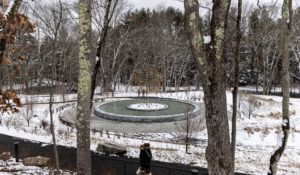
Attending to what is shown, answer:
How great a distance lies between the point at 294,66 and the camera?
5469 centimetres

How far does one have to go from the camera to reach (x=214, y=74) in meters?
4.39

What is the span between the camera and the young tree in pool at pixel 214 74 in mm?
4324

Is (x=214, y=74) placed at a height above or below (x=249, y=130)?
above

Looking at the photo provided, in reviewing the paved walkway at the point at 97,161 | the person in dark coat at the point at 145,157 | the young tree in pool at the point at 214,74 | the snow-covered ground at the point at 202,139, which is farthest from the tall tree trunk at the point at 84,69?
the snow-covered ground at the point at 202,139

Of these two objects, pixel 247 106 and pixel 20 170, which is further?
pixel 247 106

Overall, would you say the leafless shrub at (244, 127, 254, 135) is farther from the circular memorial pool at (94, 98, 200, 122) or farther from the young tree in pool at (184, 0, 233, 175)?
the young tree in pool at (184, 0, 233, 175)

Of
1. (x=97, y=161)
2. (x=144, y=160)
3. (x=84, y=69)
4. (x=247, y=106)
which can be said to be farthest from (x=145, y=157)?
(x=247, y=106)

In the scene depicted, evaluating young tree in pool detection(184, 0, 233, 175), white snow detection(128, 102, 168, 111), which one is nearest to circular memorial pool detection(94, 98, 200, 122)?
white snow detection(128, 102, 168, 111)

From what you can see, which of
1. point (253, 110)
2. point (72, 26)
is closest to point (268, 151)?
point (253, 110)

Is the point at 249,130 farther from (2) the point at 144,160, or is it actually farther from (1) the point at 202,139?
(2) the point at 144,160

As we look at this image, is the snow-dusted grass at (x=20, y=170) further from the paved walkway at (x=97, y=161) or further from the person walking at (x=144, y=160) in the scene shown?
the person walking at (x=144, y=160)

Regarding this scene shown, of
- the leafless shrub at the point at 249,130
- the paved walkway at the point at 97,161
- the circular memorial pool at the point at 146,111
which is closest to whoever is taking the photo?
the paved walkway at the point at 97,161

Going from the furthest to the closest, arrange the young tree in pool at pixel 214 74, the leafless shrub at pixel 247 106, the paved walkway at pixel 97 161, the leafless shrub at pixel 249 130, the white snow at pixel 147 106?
the leafless shrub at pixel 247 106, the white snow at pixel 147 106, the leafless shrub at pixel 249 130, the paved walkway at pixel 97 161, the young tree in pool at pixel 214 74

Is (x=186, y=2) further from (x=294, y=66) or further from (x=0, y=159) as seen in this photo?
(x=294, y=66)
